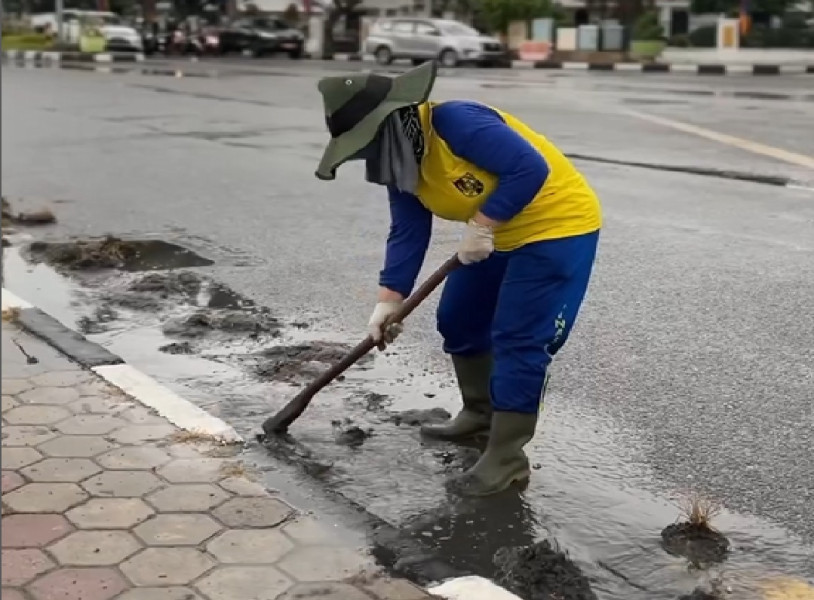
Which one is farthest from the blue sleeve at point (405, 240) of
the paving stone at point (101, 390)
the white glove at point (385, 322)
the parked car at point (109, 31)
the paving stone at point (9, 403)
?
the parked car at point (109, 31)

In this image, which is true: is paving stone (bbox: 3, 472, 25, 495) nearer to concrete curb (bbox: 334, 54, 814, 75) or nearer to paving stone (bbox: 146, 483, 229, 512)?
paving stone (bbox: 146, 483, 229, 512)

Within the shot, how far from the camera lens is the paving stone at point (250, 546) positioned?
10.2 ft

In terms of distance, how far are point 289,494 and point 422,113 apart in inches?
50.2

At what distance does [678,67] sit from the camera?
28859 mm

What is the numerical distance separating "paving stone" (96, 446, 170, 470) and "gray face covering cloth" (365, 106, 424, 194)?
→ 123 cm

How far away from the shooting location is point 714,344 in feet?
16.7

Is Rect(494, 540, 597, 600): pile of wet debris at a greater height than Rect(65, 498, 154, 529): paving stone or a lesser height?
lesser

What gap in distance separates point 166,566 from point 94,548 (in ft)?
0.81

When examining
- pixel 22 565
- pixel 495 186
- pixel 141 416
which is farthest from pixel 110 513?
pixel 495 186

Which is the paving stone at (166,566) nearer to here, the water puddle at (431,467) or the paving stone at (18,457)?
the water puddle at (431,467)

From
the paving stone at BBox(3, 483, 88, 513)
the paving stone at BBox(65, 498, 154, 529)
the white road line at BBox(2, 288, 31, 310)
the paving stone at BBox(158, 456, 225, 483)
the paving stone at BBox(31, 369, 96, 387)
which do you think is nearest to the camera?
the paving stone at BBox(65, 498, 154, 529)

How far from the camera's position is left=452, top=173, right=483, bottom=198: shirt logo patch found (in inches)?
136

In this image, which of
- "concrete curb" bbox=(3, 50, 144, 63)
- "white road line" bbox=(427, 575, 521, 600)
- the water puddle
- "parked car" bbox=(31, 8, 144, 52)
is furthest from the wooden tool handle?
"parked car" bbox=(31, 8, 144, 52)

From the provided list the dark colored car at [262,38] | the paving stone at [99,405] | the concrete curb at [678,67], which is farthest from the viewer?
the dark colored car at [262,38]
